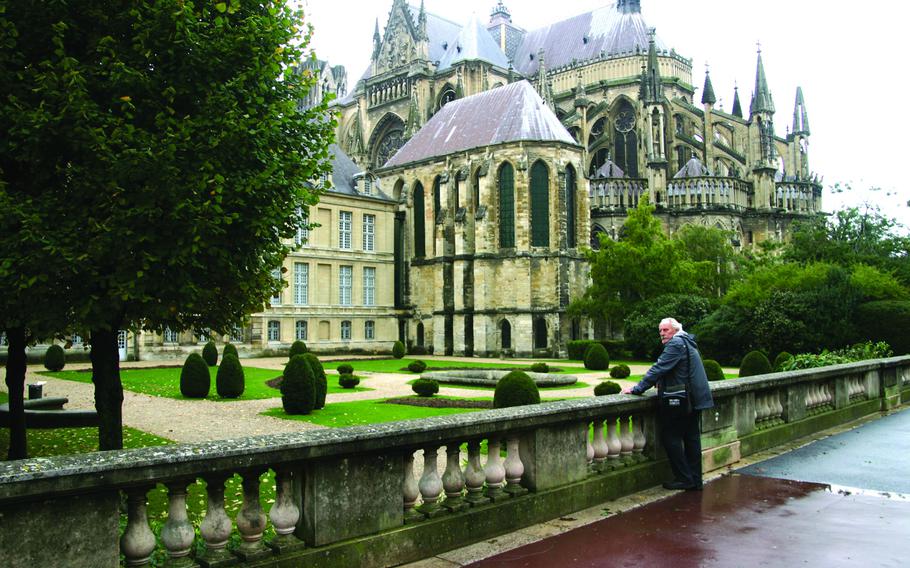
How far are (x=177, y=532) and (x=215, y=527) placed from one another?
221 mm

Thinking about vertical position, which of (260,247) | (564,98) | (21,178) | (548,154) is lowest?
(260,247)

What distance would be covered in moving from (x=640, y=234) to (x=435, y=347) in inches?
568

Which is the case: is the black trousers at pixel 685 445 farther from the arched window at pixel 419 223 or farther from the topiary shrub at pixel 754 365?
the arched window at pixel 419 223

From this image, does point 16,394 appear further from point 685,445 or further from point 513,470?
point 685,445

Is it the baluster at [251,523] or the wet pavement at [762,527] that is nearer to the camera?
the baluster at [251,523]

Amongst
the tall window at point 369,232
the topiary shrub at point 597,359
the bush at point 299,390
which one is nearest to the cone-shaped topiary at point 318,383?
the bush at point 299,390

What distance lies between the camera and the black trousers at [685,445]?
23.0 ft

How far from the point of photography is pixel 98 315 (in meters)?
7.59

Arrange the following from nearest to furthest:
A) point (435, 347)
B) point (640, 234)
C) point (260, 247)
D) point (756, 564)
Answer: point (756, 564) → point (260, 247) → point (640, 234) → point (435, 347)

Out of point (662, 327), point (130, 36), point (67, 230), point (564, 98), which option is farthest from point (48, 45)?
point (564, 98)

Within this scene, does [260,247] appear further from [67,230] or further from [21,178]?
[21,178]

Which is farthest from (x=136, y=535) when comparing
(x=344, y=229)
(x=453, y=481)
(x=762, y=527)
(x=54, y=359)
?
(x=344, y=229)

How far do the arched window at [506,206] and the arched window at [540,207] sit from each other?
1.18m

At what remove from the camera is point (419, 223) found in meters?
48.3
